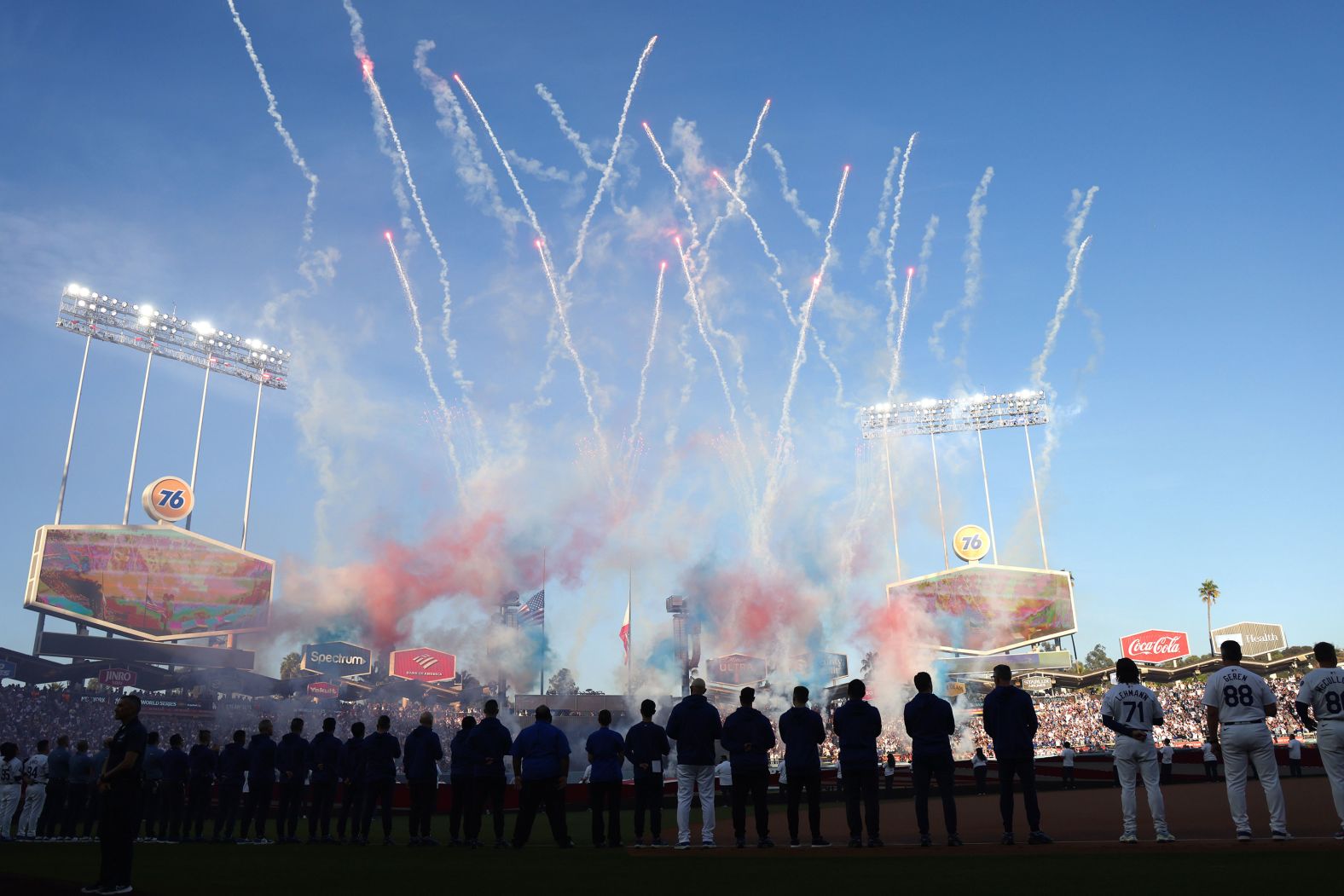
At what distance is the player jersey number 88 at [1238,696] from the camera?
10320 millimetres

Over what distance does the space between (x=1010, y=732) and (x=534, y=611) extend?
225ft

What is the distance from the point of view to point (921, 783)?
1159 cm

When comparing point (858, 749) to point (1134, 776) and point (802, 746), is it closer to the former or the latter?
point (802, 746)

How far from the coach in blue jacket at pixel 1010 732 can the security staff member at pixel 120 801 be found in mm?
8773

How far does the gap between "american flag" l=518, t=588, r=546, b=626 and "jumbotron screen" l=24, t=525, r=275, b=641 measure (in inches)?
759

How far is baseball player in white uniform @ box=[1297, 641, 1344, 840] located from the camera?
33.2 feet

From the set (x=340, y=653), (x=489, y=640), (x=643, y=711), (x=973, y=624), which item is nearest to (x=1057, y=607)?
(x=973, y=624)

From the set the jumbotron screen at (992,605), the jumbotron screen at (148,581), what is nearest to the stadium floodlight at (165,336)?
the jumbotron screen at (148,581)

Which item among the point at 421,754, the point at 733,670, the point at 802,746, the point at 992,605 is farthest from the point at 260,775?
the point at 733,670

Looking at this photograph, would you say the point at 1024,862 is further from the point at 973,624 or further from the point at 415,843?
the point at 973,624

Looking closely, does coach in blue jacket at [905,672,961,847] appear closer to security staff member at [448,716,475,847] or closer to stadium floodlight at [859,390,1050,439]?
A: security staff member at [448,716,475,847]

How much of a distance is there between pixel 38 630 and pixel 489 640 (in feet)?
95.0

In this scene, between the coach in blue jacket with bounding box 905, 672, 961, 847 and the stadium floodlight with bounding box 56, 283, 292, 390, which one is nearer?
the coach in blue jacket with bounding box 905, 672, 961, 847

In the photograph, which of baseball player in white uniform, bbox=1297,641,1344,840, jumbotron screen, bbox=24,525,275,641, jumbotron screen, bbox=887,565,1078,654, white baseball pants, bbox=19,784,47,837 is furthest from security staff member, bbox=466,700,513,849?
jumbotron screen, bbox=887,565,1078,654
